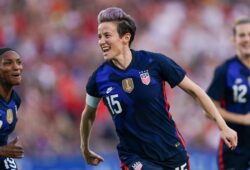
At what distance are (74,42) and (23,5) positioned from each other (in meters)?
1.16

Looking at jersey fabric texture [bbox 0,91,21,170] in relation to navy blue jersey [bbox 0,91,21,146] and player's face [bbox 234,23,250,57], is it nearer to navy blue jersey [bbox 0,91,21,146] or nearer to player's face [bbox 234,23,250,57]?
navy blue jersey [bbox 0,91,21,146]

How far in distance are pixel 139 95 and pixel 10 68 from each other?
133 cm

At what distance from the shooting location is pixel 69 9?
17156mm

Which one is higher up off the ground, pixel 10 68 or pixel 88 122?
pixel 10 68

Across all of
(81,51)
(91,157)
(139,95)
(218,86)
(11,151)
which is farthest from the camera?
(81,51)

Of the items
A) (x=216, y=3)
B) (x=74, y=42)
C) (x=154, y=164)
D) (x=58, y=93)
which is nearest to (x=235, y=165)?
(x=154, y=164)

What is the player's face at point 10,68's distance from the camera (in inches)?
348

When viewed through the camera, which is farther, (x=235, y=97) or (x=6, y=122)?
(x=235, y=97)

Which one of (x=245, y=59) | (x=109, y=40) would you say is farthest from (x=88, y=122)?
(x=245, y=59)

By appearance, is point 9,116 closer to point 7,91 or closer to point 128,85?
point 7,91

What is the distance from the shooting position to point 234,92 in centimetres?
1069

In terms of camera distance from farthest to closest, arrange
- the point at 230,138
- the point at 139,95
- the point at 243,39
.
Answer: the point at 243,39 → the point at 139,95 → the point at 230,138

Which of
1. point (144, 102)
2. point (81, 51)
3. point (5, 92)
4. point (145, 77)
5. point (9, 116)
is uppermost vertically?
point (81, 51)

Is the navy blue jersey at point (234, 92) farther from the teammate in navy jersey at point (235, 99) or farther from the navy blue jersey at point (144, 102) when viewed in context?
the navy blue jersey at point (144, 102)
